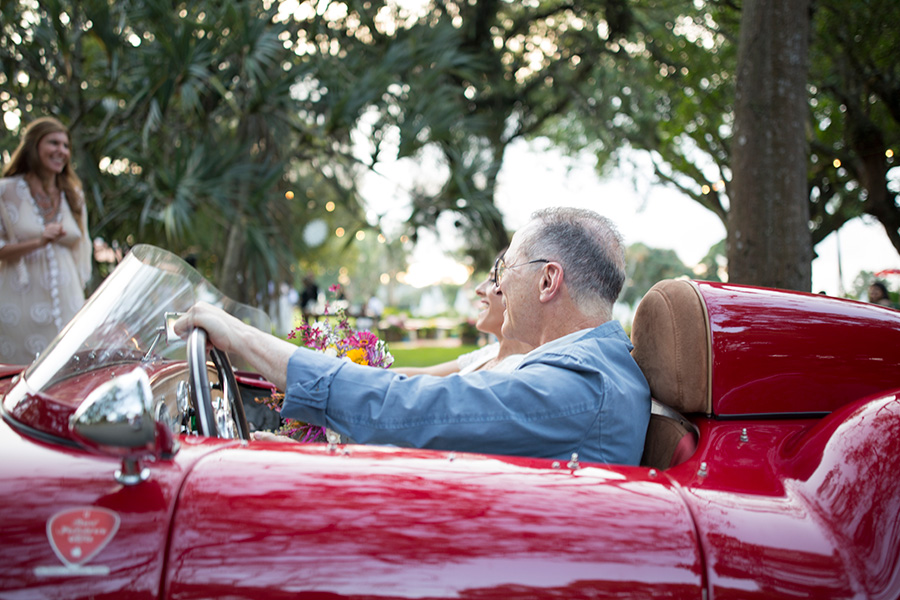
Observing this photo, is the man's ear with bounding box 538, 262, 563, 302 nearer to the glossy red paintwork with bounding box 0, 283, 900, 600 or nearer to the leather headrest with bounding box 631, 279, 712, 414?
the leather headrest with bounding box 631, 279, 712, 414

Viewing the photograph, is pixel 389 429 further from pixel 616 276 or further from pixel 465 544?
pixel 616 276

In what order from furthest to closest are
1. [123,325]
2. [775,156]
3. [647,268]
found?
[647,268]
[775,156]
[123,325]

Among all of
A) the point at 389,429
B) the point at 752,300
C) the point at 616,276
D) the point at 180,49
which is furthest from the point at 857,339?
the point at 180,49

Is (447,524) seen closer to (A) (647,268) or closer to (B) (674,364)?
(B) (674,364)

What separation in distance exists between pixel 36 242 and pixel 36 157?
1.69ft

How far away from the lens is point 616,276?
1.89m

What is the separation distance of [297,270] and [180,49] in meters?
2.76

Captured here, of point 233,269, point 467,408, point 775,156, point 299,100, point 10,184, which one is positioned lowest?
point 467,408

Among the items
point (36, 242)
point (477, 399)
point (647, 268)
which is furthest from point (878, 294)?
point (36, 242)

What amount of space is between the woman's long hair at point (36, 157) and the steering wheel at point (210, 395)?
115 inches

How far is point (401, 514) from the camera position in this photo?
1.05 m

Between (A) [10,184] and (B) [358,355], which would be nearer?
(B) [358,355]

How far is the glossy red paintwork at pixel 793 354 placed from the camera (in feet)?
5.07

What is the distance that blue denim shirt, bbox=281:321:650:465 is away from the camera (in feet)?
4.65
